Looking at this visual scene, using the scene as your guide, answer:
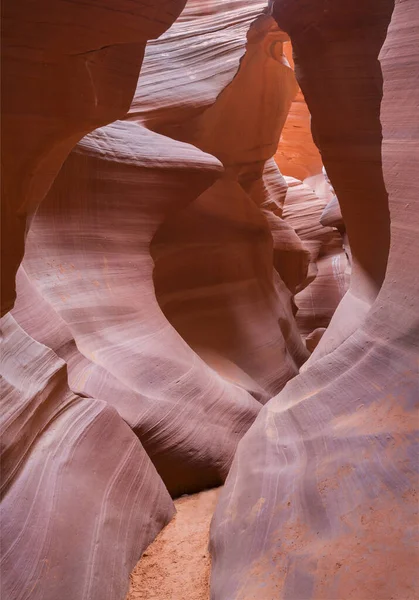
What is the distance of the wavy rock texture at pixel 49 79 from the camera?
151 centimetres

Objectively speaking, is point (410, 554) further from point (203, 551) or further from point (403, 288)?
point (203, 551)

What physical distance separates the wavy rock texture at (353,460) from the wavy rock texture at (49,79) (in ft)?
3.01

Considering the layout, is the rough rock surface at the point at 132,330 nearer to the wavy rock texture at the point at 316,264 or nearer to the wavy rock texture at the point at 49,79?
the wavy rock texture at the point at 49,79

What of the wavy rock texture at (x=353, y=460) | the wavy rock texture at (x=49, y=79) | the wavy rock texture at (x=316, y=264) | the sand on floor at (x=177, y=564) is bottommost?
the wavy rock texture at (x=316, y=264)

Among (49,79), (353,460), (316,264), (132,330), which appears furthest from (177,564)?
(316,264)

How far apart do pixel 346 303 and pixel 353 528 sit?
2024 mm

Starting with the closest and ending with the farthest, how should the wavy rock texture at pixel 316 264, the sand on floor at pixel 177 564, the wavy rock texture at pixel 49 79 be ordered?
1. the wavy rock texture at pixel 49 79
2. the sand on floor at pixel 177 564
3. the wavy rock texture at pixel 316 264

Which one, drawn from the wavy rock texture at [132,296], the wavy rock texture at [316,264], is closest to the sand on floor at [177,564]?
the wavy rock texture at [132,296]

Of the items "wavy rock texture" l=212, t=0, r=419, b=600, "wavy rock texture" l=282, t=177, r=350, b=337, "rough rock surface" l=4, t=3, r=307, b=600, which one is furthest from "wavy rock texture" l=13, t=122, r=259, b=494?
"wavy rock texture" l=282, t=177, r=350, b=337

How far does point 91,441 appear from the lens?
232cm

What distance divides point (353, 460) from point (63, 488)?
985 millimetres

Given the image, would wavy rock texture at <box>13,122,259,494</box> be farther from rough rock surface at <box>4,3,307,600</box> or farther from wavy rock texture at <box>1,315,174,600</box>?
wavy rock texture at <box>1,315,174,600</box>

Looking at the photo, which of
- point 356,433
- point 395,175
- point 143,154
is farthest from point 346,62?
point 356,433

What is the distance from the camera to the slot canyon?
5.33 ft
